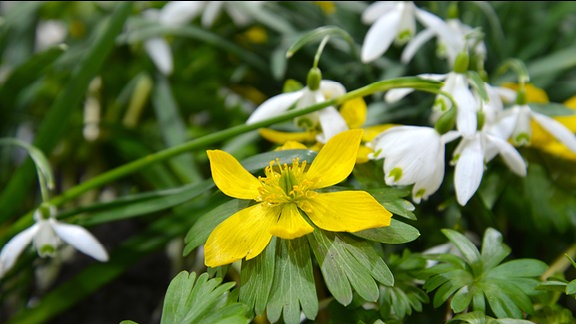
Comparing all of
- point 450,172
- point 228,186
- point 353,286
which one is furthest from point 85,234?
point 450,172

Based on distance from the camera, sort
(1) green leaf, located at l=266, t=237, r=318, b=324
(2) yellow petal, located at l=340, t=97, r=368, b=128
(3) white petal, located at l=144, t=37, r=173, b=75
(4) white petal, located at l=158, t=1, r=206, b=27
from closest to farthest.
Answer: (1) green leaf, located at l=266, t=237, r=318, b=324, (2) yellow petal, located at l=340, t=97, r=368, b=128, (4) white petal, located at l=158, t=1, r=206, b=27, (3) white petal, located at l=144, t=37, r=173, b=75

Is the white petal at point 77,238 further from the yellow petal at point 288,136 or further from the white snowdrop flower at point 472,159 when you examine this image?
the white snowdrop flower at point 472,159

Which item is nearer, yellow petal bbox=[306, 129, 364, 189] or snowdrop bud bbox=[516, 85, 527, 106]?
yellow petal bbox=[306, 129, 364, 189]

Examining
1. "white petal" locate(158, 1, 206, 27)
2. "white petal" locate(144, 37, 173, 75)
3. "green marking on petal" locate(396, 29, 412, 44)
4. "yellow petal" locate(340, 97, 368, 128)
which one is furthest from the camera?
"white petal" locate(144, 37, 173, 75)

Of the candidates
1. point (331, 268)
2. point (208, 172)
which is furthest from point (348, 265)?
point (208, 172)

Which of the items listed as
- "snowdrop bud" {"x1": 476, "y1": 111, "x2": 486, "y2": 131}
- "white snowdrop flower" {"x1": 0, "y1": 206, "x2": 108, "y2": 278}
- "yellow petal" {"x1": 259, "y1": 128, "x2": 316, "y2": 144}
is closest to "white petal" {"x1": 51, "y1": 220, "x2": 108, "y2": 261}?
"white snowdrop flower" {"x1": 0, "y1": 206, "x2": 108, "y2": 278}

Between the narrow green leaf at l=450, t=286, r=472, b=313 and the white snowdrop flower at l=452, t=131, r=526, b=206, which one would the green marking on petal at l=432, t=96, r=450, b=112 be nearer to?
the white snowdrop flower at l=452, t=131, r=526, b=206

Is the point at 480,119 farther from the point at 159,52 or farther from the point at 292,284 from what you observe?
the point at 159,52
